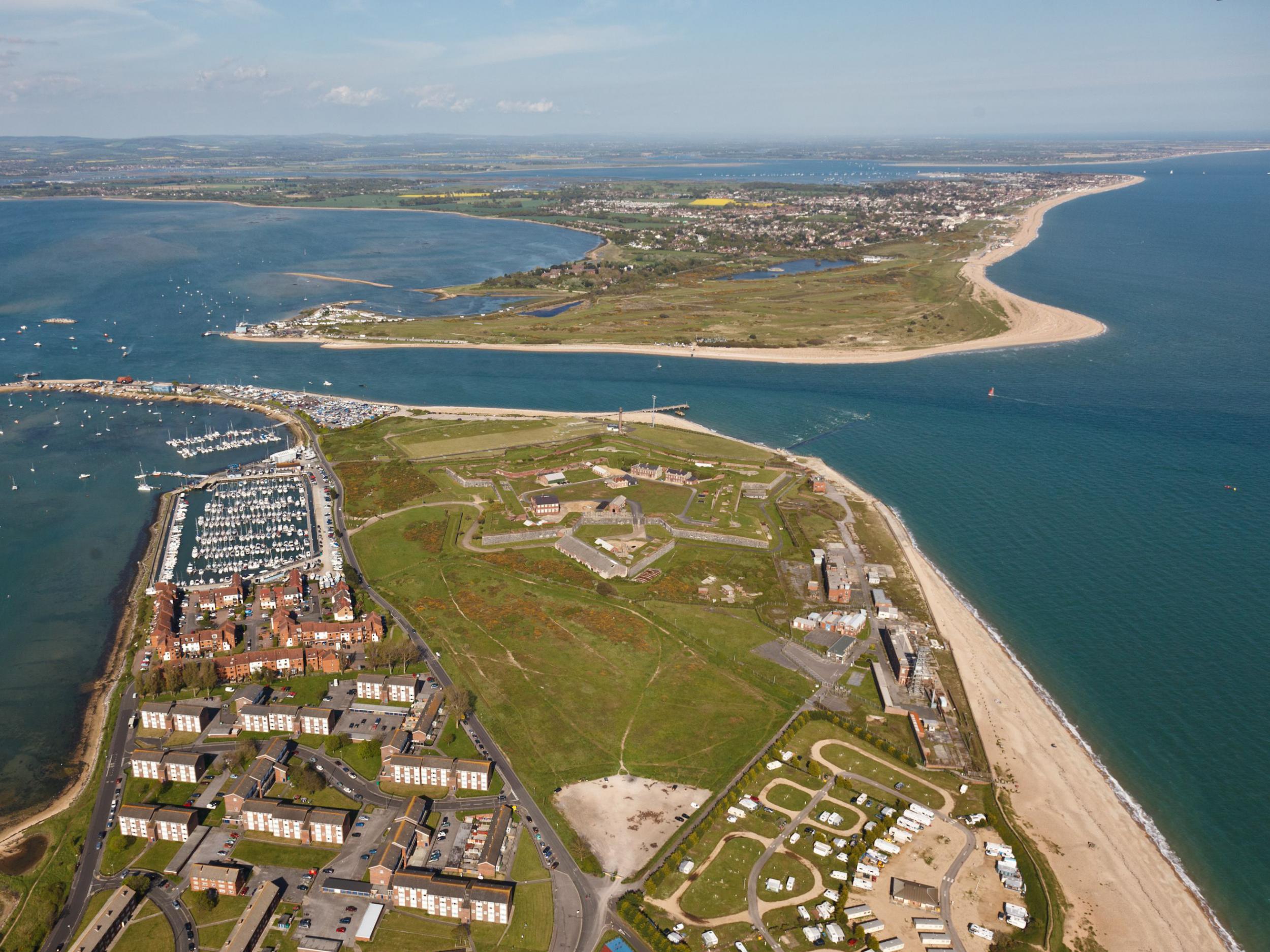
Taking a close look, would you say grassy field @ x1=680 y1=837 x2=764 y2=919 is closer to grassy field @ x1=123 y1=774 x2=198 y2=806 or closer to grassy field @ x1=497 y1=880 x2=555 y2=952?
grassy field @ x1=497 y1=880 x2=555 y2=952

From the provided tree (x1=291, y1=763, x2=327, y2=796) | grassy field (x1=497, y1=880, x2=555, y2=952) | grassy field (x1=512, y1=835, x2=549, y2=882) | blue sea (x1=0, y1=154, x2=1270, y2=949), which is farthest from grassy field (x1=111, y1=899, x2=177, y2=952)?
blue sea (x1=0, y1=154, x2=1270, y2=949)

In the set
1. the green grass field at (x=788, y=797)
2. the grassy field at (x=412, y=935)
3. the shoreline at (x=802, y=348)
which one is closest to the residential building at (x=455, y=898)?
the grassy field at (x=412, y=935)

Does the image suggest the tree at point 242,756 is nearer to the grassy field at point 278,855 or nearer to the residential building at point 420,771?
the grassy field at point 278,855

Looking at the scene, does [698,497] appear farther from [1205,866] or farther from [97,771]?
[97,771]

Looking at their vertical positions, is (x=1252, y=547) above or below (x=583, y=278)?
below

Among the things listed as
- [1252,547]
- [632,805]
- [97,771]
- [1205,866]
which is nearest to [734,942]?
[632,805]

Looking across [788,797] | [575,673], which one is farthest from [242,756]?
[788,797]
